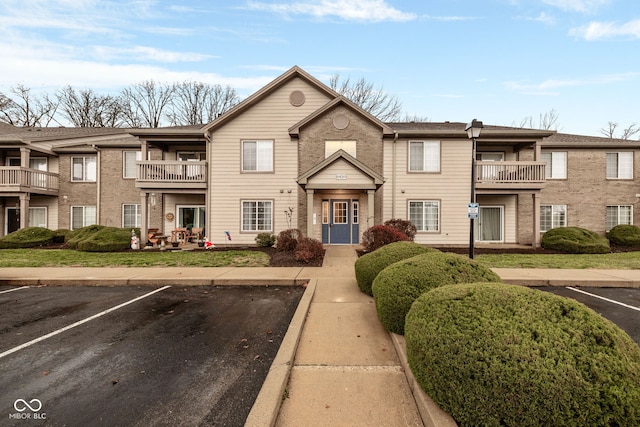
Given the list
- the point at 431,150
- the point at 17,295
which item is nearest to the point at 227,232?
the point at 17,295

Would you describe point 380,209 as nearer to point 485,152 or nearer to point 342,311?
point 485,152

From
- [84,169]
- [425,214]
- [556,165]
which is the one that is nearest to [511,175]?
[556,165]

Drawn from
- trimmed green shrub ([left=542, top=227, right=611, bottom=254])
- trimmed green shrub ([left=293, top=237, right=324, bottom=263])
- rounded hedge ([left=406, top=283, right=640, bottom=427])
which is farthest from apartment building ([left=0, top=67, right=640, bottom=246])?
rounded hedge ([left=406, top=283, right=640, bottom=427])

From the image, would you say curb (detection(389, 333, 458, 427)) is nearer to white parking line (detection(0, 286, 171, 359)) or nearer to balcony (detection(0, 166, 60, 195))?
white parking line (detection(0, 286, 171, 359))

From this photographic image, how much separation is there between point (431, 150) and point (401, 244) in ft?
33.2

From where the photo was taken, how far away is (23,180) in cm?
1594

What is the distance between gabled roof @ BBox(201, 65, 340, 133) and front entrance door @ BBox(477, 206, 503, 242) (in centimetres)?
1102

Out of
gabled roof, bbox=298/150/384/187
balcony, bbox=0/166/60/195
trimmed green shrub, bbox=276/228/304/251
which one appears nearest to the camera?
trimmed green shrub, bbox=276/228/304/251

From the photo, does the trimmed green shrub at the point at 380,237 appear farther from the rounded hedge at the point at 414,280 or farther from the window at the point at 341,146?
the rounded hedge at the point at 414,280

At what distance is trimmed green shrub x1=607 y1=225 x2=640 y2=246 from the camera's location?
14.8 m

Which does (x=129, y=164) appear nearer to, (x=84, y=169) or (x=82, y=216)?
(x=84, y=169)

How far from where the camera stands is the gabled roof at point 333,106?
558 inches

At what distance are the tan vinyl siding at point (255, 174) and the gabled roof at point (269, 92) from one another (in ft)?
0.81

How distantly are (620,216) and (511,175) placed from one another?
26.4 ft
